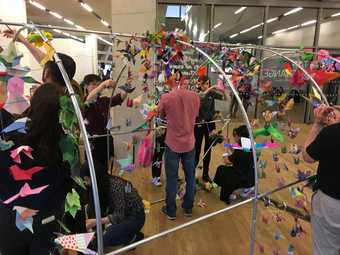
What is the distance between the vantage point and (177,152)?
2.73 m

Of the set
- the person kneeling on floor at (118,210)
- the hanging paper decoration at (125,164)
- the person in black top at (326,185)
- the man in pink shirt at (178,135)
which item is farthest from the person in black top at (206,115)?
the person in black top at (326,185)

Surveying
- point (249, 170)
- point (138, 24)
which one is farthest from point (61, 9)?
point (249, 170)

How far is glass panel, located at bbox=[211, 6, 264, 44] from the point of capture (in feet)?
21.9

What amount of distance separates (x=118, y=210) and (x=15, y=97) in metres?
1.15

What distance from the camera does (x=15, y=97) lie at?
114cm

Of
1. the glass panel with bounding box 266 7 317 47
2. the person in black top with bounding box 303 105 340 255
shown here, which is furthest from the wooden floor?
the glass panel with bounding box 266 7 317 47

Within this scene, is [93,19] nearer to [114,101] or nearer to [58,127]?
[114,101]

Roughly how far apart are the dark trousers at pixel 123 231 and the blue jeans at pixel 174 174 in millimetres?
731

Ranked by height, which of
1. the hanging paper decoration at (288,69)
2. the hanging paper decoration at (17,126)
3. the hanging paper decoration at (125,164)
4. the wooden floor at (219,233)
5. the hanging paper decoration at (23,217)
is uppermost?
the hanging paper decoration at (288,69)

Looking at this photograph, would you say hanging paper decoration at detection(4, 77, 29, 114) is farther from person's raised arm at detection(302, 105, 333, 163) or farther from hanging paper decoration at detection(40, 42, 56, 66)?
person's raised arm at detection(302, 105, 333, 163)

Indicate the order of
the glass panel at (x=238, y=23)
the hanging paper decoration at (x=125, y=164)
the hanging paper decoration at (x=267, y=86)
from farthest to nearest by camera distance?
Answer: 1. the glass panel at (x=238, y=23)
2. the hanging paper decoration at (x=267, y=86)
3. the hanging paper decoration at (x=125, y=164)

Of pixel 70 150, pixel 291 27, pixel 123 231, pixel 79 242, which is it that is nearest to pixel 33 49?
pixel 70 150

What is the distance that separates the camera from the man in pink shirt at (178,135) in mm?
2609

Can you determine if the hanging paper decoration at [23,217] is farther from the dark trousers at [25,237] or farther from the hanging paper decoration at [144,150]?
the hanging paper decoration at [144,150]
